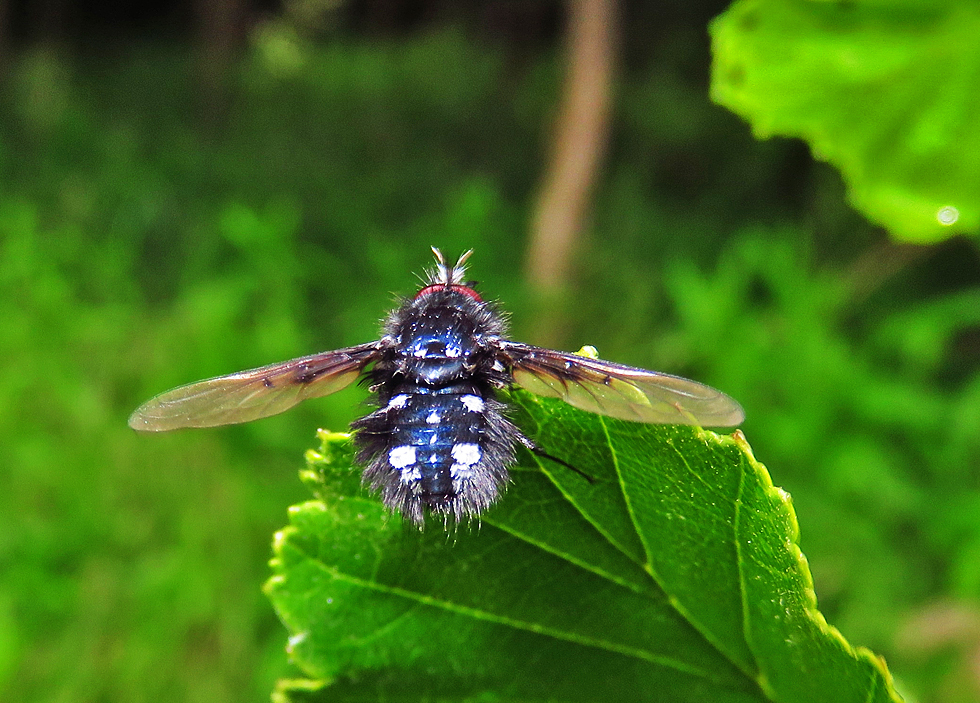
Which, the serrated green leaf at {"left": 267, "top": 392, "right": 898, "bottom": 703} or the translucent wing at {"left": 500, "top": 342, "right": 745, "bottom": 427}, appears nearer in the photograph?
the serrated green leaf at {"left": 267, "top": 392, "right": 898, "bottom": 703}

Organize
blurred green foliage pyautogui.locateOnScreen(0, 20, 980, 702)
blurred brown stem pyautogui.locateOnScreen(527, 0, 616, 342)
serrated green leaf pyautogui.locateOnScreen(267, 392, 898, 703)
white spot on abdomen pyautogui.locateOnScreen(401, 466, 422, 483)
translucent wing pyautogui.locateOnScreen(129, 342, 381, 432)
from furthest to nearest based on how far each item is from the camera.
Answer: blurred brown stem pyautogui.locateOnScreen(527, 0, 616, 342) < blurred green foliage pyautogui.locateOnScreen(0, 20, 980, 702) < translucent wing pyautogui.locateOnScreen(129, 342, 381, 432) < white spot on abdomen pyautogui.locateOnScreen(401, 466, 422, 483) < serrated green leaf pyautogui.locateOnScreen(267, 392, 898, 703)

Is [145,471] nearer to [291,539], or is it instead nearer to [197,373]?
[197,373]

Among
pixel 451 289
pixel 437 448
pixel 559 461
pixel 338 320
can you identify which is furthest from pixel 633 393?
pixel 338 320

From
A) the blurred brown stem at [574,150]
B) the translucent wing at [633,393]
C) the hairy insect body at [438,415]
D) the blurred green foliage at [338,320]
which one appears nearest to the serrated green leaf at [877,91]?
the translucent wing at [633,393]

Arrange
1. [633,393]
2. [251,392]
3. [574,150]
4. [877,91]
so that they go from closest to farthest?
[877,91]
[633,393]
[251,392]
[574,150]

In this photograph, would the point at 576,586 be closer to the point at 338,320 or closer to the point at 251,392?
the point at 251,392

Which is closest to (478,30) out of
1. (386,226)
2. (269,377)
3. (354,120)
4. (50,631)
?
(354,120)

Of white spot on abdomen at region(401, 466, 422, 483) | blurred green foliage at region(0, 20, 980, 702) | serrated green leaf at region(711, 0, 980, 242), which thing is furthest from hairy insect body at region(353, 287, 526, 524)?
blurred green foliage at region(0, 20, 980, 702)

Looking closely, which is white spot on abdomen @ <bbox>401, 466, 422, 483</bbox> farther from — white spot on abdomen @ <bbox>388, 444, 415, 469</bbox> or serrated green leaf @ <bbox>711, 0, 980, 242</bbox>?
serrated green leaf @ <bbox>711, 0, 980, 242</bbox>
